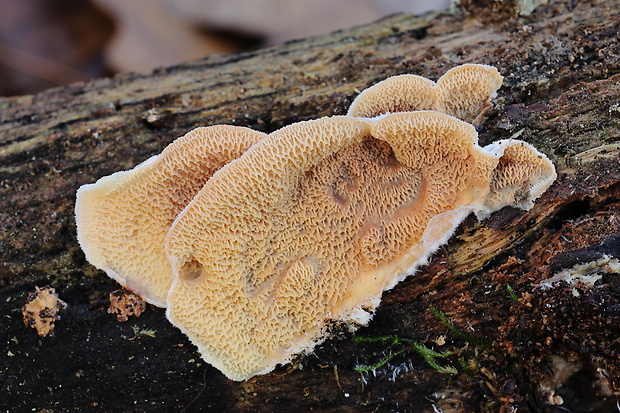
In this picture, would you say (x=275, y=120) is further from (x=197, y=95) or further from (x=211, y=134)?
(x=211, y=134)

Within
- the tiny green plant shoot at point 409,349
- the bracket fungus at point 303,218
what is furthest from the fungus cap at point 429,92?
the tiny green plant shoot at point 409,349

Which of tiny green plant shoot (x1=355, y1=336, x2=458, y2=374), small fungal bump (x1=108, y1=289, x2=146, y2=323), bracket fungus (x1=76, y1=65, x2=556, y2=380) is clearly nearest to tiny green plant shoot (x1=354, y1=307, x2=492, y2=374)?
tiny green plant shoot (x1=355, y1=336, x2=458, y2=374)

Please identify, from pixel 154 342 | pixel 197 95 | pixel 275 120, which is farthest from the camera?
pixel 197 95

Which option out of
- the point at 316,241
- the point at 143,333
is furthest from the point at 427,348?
the point at 143,333

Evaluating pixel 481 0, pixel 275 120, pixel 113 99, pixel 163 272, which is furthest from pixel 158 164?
pixel 481 0

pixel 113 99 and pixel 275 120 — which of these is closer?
pixel 275 120

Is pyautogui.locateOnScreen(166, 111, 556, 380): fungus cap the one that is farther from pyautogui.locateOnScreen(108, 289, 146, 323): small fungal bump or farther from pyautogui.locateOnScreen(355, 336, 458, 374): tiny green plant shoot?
pyautogui.locateOnScreen(108, 289, 146, 323): small fungal bump

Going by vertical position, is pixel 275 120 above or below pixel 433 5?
below
